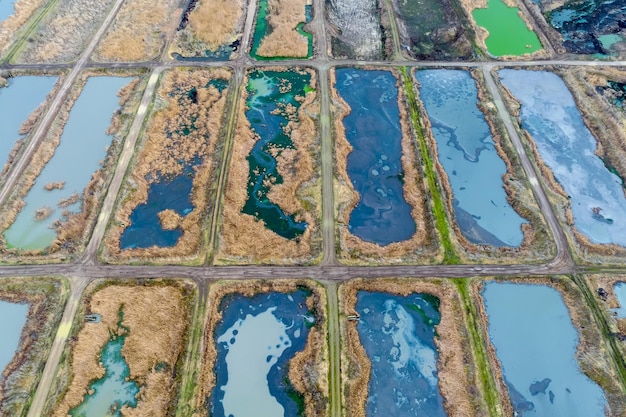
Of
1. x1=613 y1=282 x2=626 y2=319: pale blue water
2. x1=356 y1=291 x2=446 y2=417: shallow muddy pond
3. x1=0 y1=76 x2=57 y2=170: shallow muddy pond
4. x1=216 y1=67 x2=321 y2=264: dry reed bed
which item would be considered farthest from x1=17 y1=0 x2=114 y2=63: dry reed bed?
x1=613 y1=282 x2=626 y2=319: pale blue water

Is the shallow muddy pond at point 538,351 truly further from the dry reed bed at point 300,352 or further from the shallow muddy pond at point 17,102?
the shallow muddy pond at point 17,102

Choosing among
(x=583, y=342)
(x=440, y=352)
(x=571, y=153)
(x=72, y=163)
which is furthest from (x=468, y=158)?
(x=72, y=163)

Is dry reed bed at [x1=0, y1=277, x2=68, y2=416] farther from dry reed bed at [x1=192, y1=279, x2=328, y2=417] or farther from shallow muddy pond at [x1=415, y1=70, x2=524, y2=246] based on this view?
shallow muddy pond at [x1=415, y1=70, x2=524, y2=246]

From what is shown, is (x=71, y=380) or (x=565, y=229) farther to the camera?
(x=565, y=229)

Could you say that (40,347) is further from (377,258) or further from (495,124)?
(495,124)

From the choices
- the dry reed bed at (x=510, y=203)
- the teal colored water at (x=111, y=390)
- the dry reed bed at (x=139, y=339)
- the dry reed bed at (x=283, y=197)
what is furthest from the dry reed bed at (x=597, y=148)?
the teal colored water at (x=111, y=390)

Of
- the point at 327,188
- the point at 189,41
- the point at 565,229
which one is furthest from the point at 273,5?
the point at 565,229
